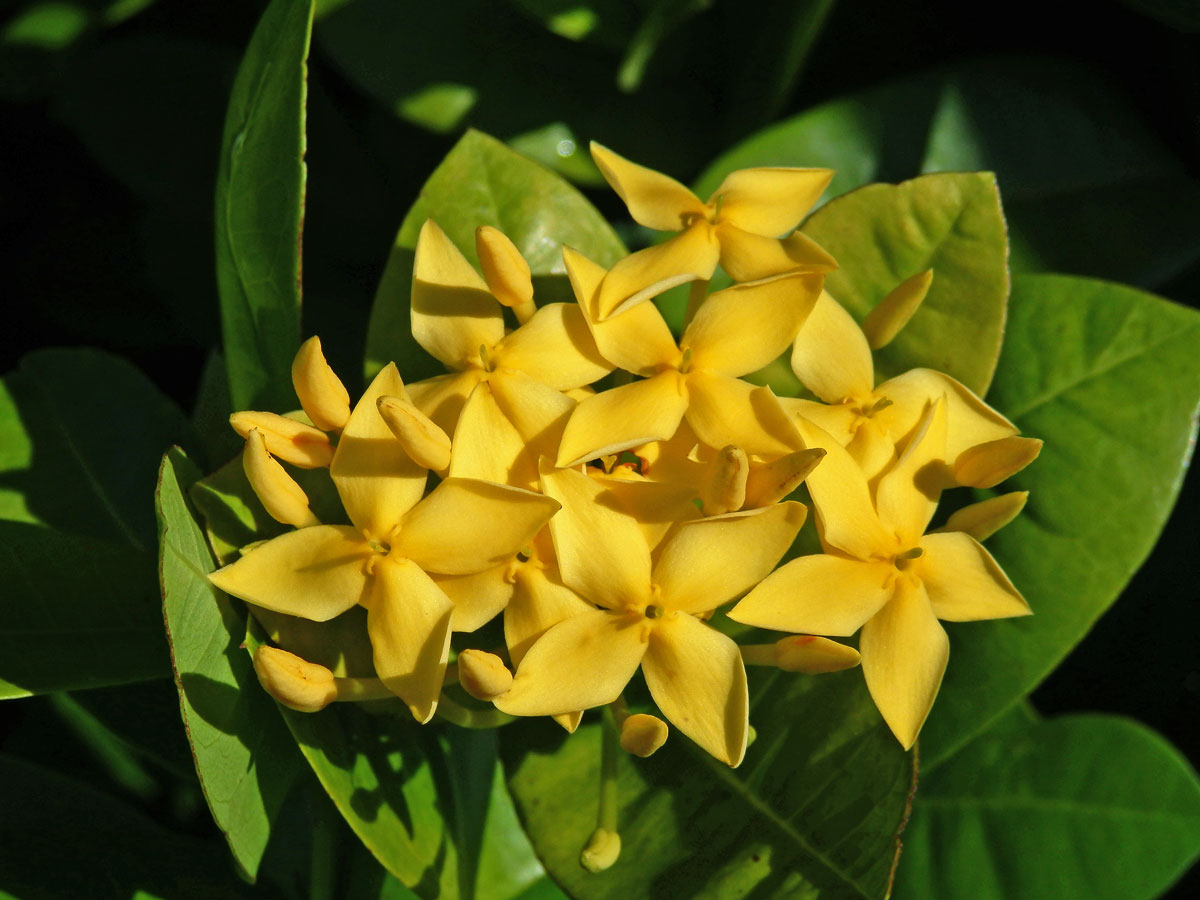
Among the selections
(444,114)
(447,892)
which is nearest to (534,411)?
(447,892)

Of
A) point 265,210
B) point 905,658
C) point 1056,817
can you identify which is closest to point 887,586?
point 905,658

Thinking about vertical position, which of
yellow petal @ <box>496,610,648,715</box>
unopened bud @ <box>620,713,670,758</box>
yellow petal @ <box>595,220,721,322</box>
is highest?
yellow petal @ <box>595,220,721,322</box>

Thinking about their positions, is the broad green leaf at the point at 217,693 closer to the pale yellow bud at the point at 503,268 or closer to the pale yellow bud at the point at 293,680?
the pale yellow bud at the point at 293,680

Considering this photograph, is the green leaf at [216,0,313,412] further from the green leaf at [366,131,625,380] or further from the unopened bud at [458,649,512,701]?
the unopened bud at [458,649,512,701]

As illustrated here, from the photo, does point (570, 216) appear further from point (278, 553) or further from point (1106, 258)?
point (1106, 258)

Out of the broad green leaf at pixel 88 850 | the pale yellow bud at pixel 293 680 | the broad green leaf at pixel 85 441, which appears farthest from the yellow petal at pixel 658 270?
the broad green leaf at pixel 88 850

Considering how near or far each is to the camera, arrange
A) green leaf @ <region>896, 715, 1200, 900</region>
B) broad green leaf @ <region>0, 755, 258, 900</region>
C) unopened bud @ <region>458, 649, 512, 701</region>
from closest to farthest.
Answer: unopened bud @ <region>458, 649, 512, 701</region> → broad green leaf @ <region>0, 755, 258, 900</region> → green leaf @ <region>896, 715, 1200, 900</region>

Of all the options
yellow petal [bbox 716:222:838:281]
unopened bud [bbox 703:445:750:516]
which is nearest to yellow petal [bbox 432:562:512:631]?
unopened bud [bbox 703:445:750:516]

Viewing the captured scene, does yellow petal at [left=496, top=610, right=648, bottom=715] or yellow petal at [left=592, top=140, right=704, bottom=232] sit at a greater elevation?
yellow petal at [left=592, top=140, right=704, bottom=232]
